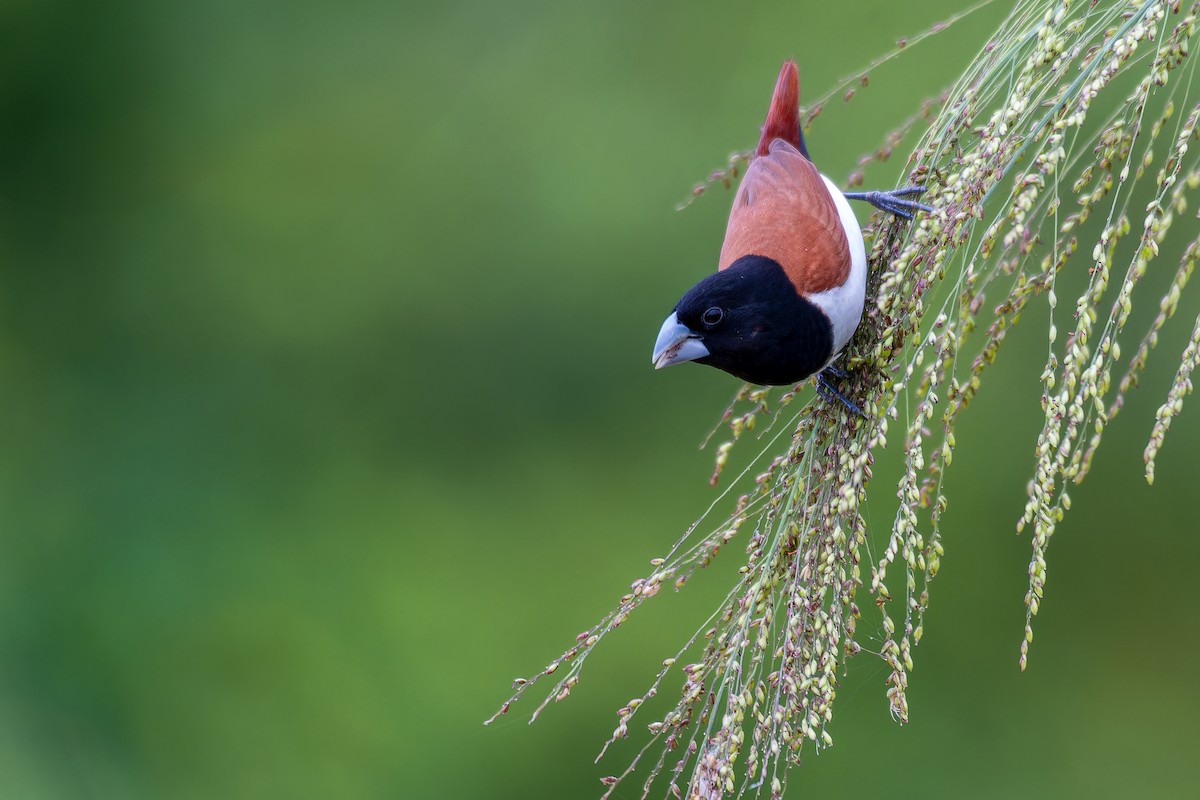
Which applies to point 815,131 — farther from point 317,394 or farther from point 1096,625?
point 317,394

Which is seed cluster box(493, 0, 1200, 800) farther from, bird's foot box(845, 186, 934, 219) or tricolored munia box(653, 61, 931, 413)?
tricolored munia box(653, 61, 931, 413)

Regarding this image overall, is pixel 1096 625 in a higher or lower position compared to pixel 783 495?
lower

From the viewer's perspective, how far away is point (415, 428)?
299cm

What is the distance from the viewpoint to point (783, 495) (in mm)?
1171

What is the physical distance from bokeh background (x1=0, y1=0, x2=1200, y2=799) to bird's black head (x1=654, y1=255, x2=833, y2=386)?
1120 mm

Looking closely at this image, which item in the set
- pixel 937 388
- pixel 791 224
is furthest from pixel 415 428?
pixel 937 388

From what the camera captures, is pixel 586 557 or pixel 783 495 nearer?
pixel 783 495

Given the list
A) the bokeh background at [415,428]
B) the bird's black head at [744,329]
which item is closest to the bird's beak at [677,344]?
the bird's black head at [744,329]

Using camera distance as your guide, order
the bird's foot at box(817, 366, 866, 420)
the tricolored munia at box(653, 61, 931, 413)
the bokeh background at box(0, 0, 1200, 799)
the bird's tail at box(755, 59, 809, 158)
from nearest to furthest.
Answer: the bird's foot at box(817, 366, 866, 420) → the tricolored munia at box(653, 61, 931, 413) → the bird's tail at box(755, 59, 809, 158) → the bokeh background at box(0, 0, 1200, 799)

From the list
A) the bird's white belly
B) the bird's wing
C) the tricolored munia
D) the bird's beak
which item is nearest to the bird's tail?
the bird's wing

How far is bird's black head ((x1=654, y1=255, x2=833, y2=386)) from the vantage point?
1.42 meters

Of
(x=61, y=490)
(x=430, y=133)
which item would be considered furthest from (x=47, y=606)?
(x=430, y=133)

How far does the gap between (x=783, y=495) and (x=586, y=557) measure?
1.67 metres

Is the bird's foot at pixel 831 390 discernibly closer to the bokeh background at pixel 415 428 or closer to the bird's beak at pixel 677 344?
the bird's beak at pixel 677 344
